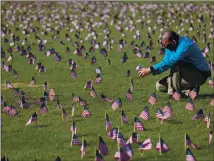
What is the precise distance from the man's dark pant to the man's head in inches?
20.2

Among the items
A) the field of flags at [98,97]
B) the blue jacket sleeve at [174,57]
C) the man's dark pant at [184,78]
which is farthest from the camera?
the man's dark pant at [184,78]

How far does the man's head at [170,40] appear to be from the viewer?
988 centimetres

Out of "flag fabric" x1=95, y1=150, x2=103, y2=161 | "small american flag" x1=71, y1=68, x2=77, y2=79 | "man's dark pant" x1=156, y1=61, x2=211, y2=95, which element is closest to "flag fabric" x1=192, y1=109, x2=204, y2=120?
"man's dark pant" x1=156, y1=61, x2=211, y2=95

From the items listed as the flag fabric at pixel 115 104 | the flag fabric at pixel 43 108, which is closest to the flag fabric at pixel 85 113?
the flag fabric at pixel 115 104

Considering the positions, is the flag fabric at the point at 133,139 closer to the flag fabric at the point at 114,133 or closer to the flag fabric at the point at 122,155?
the flag fabric at the point at 114,133

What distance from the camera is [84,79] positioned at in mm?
13453

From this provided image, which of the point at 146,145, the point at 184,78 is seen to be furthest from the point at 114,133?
the point at 184,78

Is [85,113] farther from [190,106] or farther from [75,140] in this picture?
[190,106]

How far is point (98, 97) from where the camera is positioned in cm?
1125

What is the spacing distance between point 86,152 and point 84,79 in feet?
18.6

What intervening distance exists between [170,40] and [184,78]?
1.08 meters

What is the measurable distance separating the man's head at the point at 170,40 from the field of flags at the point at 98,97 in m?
1.01

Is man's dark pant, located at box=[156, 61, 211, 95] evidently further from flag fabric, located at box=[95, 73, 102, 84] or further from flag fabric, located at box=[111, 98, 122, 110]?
flag fabric, located at box=[95, 73, 102, 84]

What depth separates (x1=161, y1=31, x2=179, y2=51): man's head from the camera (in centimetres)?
988
